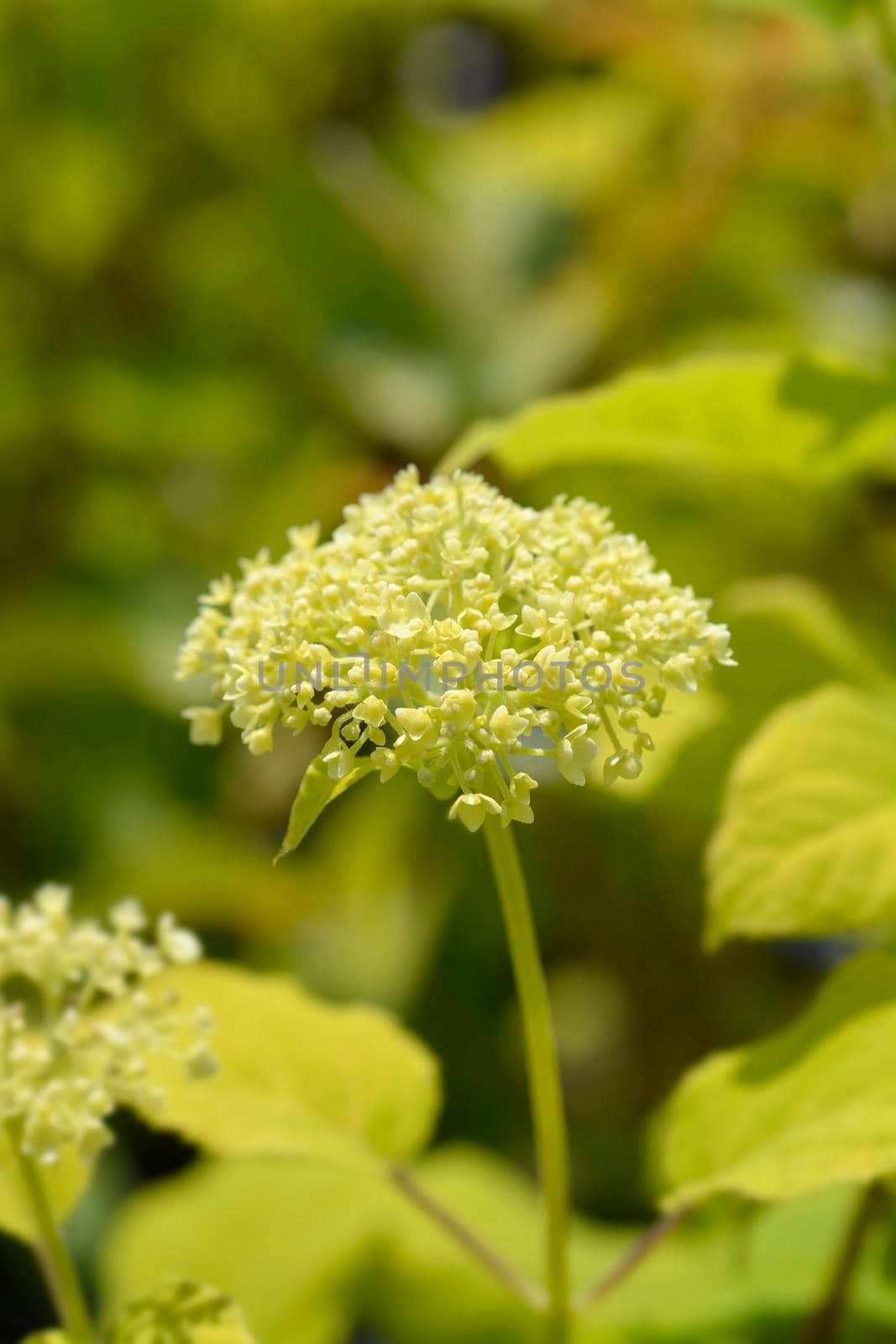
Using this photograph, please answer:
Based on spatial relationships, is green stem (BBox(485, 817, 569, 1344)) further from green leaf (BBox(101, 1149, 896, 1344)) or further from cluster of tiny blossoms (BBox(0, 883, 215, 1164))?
green leaf (BBox(101, 1149, 896, 1344))

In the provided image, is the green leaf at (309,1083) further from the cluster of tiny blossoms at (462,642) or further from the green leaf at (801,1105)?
the cluster of tiny blossoms at (462,642)

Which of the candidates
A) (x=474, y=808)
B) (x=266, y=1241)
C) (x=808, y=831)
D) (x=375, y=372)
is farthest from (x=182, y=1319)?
(x=375, y=372)

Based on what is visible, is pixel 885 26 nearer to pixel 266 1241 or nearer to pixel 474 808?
Result: pixel 474 808

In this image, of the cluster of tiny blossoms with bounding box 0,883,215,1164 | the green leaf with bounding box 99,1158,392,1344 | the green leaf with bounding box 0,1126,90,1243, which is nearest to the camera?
the cluster of tiny blossoms with bounding box 0,883,215,1164

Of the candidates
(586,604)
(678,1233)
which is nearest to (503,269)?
(678,1233)

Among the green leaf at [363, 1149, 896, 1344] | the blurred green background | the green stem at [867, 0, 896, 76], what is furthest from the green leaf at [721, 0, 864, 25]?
the green leaf at [363, 1149, 896, 1344]
